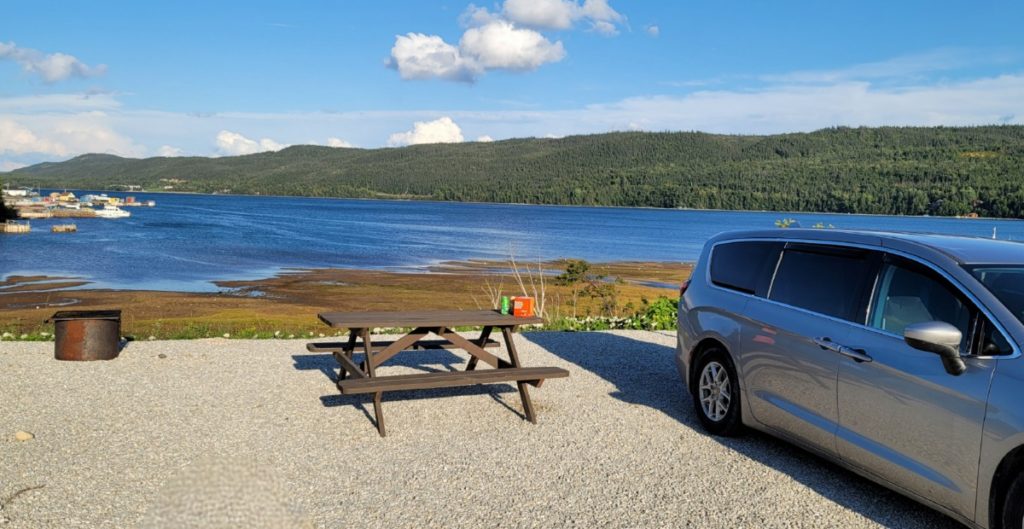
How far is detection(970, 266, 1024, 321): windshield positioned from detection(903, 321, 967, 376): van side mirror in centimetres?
30

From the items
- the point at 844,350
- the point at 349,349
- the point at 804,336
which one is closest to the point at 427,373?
the point at 349,349

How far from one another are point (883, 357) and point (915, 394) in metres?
0.33

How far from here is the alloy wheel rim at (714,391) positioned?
665 cm

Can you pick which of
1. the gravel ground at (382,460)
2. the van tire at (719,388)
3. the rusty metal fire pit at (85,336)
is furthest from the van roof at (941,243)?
the rusty metal fire pit at (85,336)

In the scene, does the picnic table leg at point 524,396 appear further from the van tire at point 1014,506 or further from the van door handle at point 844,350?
the van tire at point 1014,506

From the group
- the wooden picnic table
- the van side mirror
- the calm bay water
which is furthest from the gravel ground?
the calm bay water

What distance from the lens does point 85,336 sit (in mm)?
9406

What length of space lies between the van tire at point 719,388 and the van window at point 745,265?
595 millimetres

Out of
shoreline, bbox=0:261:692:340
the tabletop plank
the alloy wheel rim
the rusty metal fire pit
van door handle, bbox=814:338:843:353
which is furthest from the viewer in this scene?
shoreline, bbox=0:261:692:340

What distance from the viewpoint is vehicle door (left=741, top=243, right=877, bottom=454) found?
5.38 m

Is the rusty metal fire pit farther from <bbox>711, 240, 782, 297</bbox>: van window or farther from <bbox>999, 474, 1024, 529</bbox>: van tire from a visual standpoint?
<bbox>999, 474, 1024, 529</bbox>: van tire

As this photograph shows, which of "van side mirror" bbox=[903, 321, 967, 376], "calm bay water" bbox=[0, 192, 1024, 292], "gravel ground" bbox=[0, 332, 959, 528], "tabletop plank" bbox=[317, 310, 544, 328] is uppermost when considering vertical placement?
"van side mirror" bbox=[903, 321, 967, 376]

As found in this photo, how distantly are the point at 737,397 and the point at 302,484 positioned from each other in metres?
3.39

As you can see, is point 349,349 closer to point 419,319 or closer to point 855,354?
point 419,319
